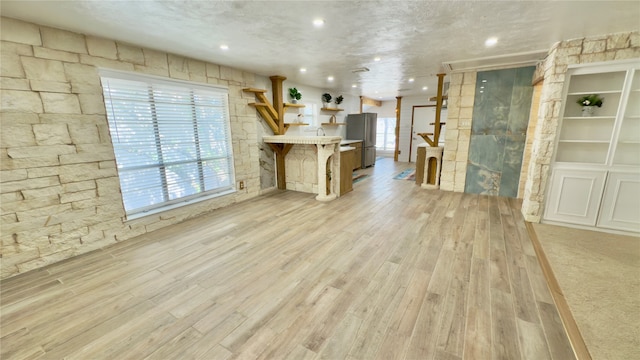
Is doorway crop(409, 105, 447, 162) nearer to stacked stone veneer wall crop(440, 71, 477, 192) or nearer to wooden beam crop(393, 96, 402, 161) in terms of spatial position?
wooden beam crop(393, 96, 402, 161)

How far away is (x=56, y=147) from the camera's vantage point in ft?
8.41

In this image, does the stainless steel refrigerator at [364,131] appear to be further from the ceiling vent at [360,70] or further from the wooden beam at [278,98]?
the wooden beam at [278,98]

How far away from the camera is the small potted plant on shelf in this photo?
10.2ft

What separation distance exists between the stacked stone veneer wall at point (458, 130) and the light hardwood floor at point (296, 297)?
1.75m

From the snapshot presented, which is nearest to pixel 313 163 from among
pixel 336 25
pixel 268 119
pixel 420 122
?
pixel 268 119

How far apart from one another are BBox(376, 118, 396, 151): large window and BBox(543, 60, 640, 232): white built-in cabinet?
6.56 meters

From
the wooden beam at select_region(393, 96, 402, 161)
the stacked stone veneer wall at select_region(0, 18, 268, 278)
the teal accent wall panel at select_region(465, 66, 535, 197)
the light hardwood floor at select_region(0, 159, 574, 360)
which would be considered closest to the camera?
the light hardwood floor at select_region(0, 159, 574, 360)

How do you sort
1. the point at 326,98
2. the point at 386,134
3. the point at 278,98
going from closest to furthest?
the point at 278,98, the point at 326,98, the point at 386,134

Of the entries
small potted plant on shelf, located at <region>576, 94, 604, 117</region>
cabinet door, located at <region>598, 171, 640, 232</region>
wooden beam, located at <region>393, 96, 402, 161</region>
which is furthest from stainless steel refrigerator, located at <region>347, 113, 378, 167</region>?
cabinet door, located at <region>598, 171, 640, 232</region>

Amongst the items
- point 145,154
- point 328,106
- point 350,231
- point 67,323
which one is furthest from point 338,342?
point 328,106

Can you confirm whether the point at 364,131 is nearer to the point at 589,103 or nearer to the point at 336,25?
the point at 589,103

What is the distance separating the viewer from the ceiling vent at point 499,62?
3.57 metres

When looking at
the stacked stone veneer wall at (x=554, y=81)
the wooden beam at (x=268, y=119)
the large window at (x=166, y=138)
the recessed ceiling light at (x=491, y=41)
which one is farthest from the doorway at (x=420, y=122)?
the large window at (x=166, y=138)

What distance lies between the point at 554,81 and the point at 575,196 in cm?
155
